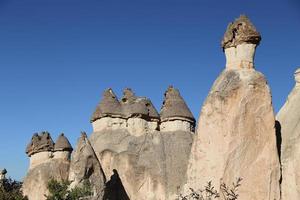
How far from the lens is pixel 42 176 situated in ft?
71.8

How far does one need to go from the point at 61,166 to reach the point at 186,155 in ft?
Answer: 18.4

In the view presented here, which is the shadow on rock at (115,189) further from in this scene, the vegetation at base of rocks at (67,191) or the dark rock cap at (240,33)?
the dark rock cap at (240,33)

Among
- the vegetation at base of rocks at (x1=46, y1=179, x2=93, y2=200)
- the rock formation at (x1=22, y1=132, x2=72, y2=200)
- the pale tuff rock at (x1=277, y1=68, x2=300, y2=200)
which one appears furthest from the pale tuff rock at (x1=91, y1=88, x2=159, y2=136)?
the pale tuff rock at (x1=277, y1=68, x2=300, y2=200)

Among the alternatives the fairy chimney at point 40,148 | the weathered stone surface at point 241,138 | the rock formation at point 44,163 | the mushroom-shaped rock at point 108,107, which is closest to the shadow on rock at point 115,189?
the rock formation at point 44,163

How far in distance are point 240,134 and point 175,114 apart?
10446mm

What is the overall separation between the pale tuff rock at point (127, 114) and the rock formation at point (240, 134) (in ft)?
31.0

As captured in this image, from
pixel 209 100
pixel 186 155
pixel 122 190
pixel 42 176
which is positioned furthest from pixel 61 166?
pixel 209 100

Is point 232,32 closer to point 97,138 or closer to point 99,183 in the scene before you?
point 99,183

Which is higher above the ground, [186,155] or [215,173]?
[186,155]

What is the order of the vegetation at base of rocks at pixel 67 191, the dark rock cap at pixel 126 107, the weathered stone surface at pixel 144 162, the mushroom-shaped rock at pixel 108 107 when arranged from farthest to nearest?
the mushroom-shaped rock at pixel 108 107
the dark rock cap at pixel 126 107
the weathered stone surface at pixel 144 162
the vegetation at base of rocks at pixel 67 191

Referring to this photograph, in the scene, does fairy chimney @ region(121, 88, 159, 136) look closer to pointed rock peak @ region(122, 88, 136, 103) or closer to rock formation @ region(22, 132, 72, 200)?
pointed rock peak @ region(122, 88, 136, 103)

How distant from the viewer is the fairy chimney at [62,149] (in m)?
22.3

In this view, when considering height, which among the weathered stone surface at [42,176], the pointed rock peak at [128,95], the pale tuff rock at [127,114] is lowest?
the weathered stone surface at [42,176]

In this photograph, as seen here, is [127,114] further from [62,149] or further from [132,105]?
[62,149]
